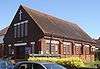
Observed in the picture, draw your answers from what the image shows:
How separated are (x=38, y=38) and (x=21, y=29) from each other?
16.5ft

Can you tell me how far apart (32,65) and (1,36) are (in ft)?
123

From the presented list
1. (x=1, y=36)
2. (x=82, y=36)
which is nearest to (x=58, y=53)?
(x=82, y=36)

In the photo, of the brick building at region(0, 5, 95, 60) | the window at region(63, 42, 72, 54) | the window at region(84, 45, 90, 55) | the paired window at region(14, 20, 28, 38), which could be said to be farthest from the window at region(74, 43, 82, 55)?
the paired window at region(14, 20, 28, 38)

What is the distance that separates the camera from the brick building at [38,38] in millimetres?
38537

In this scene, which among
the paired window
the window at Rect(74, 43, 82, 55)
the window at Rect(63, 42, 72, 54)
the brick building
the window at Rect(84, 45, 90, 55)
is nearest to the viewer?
the brick building

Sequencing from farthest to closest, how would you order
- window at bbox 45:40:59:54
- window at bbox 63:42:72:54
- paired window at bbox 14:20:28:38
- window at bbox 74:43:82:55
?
1. window at bbox 74:43:82:55
2. window at bbox 63:42:72:54
3. paired window at bbox 14:20:28:38
4. window at bbox 45:40:59:54

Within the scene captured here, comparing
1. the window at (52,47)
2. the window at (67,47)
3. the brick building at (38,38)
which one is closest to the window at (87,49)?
the brick building at (38,38)

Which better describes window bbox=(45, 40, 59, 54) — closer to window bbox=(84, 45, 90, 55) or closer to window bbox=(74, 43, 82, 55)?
window bbox=(74, 43, 82, 55)

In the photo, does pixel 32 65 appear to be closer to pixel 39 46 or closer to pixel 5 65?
pixel 5 65

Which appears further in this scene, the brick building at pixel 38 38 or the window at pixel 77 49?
the window at pixel 77 49

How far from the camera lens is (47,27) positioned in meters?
40.1

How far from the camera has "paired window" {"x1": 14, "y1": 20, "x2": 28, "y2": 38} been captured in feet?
136

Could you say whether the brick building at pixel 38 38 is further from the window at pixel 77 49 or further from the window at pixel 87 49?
the window at pixel 87 49

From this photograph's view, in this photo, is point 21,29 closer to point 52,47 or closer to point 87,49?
point 52,47
